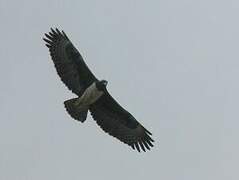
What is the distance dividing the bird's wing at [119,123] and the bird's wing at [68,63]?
0.79m

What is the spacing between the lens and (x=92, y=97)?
24.5 meters

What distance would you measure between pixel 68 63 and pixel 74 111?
6.73 feet

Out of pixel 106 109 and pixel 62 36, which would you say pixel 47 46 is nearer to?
pixel 62 36

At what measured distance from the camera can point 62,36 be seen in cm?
2580

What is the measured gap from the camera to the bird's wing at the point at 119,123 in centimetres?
2556

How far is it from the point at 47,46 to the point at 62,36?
609mm

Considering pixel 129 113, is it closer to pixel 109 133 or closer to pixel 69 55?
pixel 109 133

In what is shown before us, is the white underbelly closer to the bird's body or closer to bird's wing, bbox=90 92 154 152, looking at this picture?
the bird's body

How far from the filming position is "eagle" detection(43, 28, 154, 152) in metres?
24.6

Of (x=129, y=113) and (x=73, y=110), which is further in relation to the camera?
(x=129, y=113)

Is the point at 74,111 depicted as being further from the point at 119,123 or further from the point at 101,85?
the point at 119,123

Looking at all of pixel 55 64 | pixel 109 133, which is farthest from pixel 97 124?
pixel 55 64

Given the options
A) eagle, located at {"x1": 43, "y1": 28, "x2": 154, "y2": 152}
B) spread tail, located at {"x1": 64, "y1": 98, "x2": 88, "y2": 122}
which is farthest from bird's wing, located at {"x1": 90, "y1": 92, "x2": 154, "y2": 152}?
spread tail, located at {"x1": 64, "y1": 98, "x2": 88, "y2": 122}

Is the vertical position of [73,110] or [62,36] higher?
[62,36]
